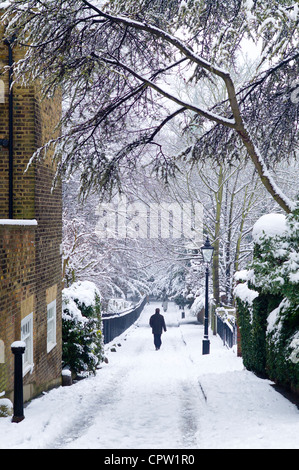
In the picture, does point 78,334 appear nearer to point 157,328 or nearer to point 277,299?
point 277,299

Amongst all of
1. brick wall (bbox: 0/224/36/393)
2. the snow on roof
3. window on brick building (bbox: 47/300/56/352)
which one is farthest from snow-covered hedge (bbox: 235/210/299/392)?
window on brick building (bbox: 47/300/56/352)

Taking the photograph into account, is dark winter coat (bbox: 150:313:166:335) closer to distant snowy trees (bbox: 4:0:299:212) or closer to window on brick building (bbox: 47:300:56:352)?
window on brick building (bbox: 47:300:56:352)

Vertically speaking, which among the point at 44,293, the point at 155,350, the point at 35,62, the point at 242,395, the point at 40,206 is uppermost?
the point at 35,62

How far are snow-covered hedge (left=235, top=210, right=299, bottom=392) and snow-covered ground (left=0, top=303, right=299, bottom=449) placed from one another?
57cm

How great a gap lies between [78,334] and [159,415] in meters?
5.46

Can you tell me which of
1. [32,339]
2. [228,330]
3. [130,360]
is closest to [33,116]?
[32,339]

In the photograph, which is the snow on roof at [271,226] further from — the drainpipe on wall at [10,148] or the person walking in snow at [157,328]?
the person walking in snow at [157,328]

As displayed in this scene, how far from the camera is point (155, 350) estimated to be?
2130 cm

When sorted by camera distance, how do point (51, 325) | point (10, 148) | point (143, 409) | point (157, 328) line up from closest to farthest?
1. point (143, 409)
2. point (10, 148)
3. point (51, 325)
4. point (157, 328)

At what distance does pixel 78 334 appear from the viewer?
1355 centimetres

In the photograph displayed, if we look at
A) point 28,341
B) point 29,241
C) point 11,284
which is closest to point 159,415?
point 28,341

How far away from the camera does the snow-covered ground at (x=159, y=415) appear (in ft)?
20.8

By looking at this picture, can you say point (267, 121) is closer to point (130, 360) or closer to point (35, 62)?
point (35, 62)
